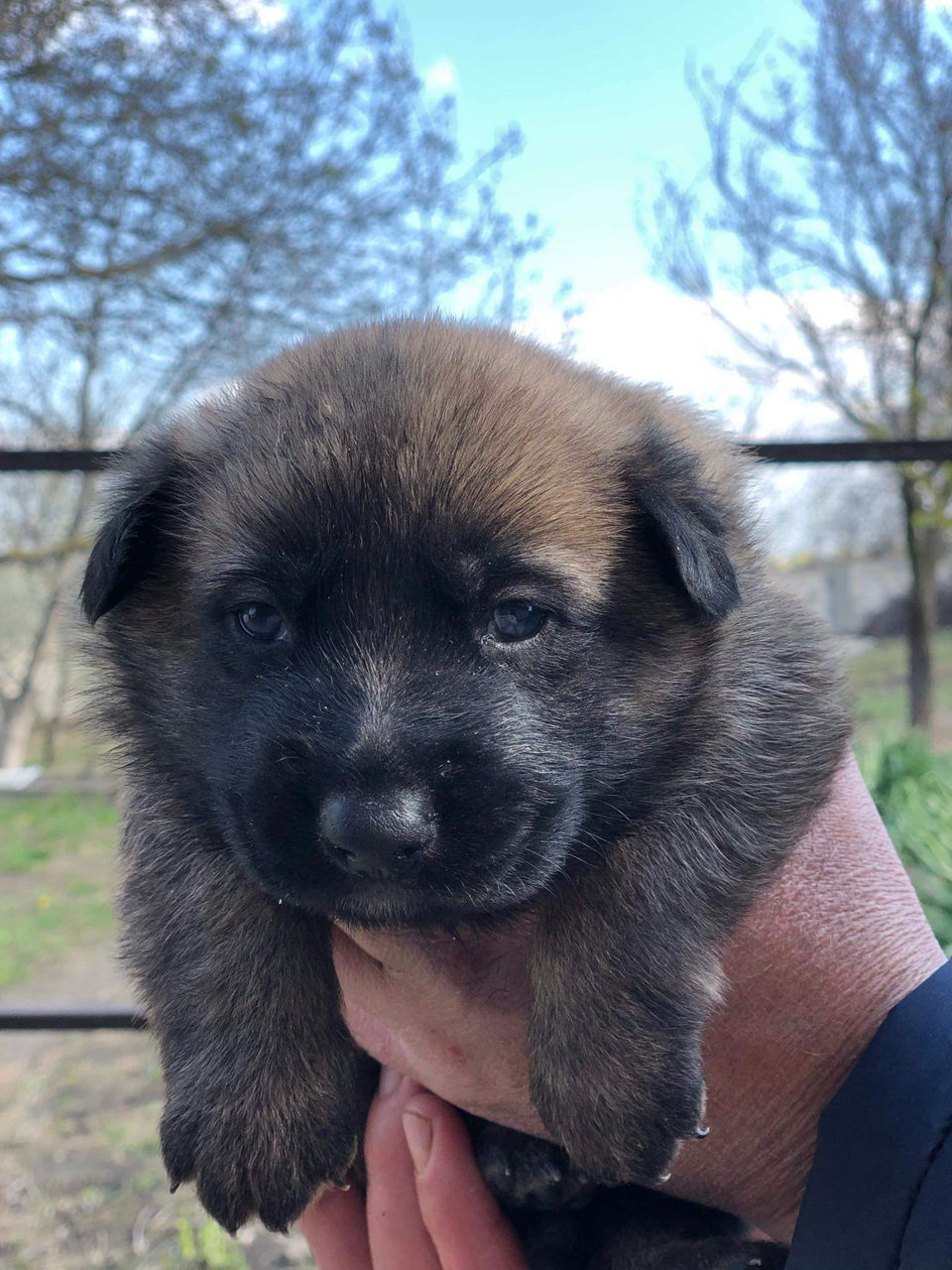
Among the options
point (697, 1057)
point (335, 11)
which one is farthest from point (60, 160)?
point (697, 1057)

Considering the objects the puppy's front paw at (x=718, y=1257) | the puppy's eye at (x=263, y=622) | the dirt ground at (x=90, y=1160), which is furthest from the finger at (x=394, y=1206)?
the dirt ground at (x=90, y=1160)

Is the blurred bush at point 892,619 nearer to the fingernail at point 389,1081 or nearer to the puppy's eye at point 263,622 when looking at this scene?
the fingernail at point 389,1081

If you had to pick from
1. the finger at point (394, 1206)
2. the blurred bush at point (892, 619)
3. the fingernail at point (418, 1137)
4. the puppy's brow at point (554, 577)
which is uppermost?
the puppy's brow at point (554, 577)

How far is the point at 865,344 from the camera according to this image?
5.32 m

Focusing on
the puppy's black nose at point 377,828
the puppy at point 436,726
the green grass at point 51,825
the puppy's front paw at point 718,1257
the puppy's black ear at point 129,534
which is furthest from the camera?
the green grass at point 51,825

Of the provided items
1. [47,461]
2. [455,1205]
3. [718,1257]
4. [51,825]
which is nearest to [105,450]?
[47,461]

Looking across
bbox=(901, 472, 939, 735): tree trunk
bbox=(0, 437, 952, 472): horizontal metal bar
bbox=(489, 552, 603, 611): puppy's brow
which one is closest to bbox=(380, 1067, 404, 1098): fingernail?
bbox=(489, 552, 603, 611): puppy's brow

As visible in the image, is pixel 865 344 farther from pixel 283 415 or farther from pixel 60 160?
pixel 283 415

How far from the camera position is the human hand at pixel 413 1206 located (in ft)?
5.31

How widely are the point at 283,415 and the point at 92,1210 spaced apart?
354cm

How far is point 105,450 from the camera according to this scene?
2752mm

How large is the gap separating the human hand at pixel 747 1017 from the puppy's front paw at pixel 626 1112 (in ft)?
0.64

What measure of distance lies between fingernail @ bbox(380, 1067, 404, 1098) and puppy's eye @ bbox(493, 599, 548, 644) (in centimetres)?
96

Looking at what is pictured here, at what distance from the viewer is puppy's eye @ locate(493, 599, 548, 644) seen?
1.36 m
